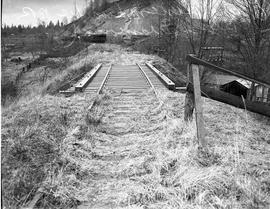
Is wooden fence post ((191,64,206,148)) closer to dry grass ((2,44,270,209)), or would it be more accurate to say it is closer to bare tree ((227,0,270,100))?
dry grass ((2,44,270,209))

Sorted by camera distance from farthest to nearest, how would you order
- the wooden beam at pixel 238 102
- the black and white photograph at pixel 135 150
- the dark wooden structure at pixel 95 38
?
1. the dark wooden structure at pixel 95 38
2. the wooden beam at pixel 238 102
3. the black and white photograph at pixel 135 150

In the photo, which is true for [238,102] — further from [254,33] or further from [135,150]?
[254,33]

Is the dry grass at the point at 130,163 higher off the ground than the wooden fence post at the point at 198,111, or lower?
lower

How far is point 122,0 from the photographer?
8388 cm

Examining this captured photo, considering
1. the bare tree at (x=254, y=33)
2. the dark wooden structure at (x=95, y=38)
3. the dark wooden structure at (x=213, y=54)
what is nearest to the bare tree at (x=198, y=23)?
the dark wooden structure at (x=213, y=54)

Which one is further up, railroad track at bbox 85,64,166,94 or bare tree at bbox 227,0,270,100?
bare tree at bbox 227,0,270,100

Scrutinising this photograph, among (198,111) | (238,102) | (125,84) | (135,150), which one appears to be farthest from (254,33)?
(135,150)

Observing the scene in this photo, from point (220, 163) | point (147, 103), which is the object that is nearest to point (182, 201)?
point (220, 163)

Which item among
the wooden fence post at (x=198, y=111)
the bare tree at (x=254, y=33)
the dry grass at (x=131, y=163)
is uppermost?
the bare tree at (x=254, y=33)

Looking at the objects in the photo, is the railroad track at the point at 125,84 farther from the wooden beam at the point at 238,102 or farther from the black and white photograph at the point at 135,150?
the wooden beam at the point at 238,102

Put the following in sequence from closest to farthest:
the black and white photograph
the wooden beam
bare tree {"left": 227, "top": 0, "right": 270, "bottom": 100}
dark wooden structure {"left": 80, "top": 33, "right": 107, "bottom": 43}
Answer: the black and white photograph → the wooden beam → bare tree {"left": 227, "top": 0, "right": 270, "bottom": 100} → dark wooden structure {"left": 80, "top": 33, "right": 107, "bottom": 43}

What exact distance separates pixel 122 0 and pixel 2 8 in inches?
3438

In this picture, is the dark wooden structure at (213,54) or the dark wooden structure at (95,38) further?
the dark wooden structure at (95,38)

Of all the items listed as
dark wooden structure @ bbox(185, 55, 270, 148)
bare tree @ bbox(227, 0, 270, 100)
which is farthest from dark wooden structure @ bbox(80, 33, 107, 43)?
dark wooden structure @ bbox(185, 55, 270, 148)
